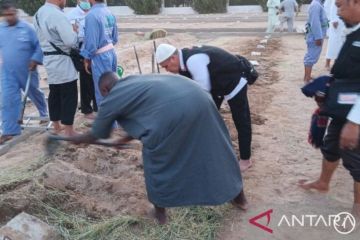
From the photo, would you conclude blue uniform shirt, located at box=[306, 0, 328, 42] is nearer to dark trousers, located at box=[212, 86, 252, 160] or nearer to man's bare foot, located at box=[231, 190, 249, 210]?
dark trousers, located at box=[212, 86, 252, 160]

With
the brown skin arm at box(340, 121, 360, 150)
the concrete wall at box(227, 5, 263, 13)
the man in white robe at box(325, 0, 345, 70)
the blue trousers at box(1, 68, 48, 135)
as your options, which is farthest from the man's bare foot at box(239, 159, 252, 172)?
the concrete wall at box(227, 5, 263, 13)

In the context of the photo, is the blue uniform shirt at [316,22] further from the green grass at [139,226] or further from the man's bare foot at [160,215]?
the man's bare foot at [160,215]

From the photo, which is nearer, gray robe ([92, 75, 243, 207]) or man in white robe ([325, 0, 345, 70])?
gray robe ([92, 75, 243, 207])

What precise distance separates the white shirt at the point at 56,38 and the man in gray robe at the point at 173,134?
1.88m

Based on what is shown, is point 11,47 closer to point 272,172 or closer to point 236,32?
point 272,172

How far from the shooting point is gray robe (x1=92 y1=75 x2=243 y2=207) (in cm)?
251

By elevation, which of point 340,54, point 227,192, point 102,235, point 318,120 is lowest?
point 102,235

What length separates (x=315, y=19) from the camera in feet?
22.2

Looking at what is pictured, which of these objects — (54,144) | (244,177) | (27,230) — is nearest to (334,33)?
(244,177)

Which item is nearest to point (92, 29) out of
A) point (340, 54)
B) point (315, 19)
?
point (340, 54)

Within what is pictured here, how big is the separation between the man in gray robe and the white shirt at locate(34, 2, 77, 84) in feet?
6.18

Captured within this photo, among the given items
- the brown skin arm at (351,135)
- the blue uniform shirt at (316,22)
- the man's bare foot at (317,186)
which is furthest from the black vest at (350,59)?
the blue uniform shirt at (316,22)

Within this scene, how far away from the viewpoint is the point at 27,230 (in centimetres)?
281

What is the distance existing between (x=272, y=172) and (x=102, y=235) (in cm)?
181
